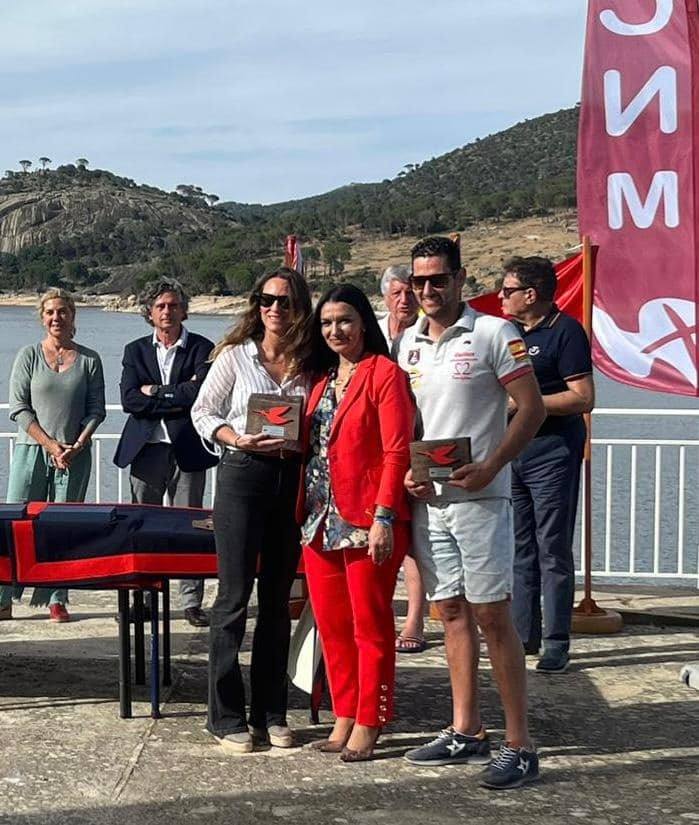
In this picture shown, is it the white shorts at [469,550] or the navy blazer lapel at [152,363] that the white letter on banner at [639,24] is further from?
the white shorts at [469,550]

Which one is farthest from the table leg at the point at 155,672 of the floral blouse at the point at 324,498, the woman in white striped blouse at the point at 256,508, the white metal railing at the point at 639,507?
the white metal railing at the point at 639,507

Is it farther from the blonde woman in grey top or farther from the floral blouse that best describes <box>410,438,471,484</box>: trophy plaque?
the blonde woman in grey top

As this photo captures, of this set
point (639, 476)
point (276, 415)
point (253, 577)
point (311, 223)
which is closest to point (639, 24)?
point (276, 415)

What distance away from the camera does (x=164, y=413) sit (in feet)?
22.1

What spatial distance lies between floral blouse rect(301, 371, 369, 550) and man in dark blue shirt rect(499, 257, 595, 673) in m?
1.48

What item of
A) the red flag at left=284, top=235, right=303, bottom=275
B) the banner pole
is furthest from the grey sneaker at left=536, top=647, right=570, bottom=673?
the red flag at left=284, top=235, right=303, bottom=275

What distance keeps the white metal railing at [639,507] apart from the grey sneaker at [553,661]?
2.15 metres

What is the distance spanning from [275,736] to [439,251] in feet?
5.95

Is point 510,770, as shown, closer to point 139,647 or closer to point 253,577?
point 253,577

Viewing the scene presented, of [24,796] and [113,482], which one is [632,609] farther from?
[113,482]

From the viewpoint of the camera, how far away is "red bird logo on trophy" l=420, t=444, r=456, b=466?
14.3ft

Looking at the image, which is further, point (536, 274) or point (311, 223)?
point (311, 223)

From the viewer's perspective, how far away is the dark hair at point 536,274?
598 centimetres

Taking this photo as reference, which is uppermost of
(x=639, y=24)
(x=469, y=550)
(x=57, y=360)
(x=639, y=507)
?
(x=639, y=24)
